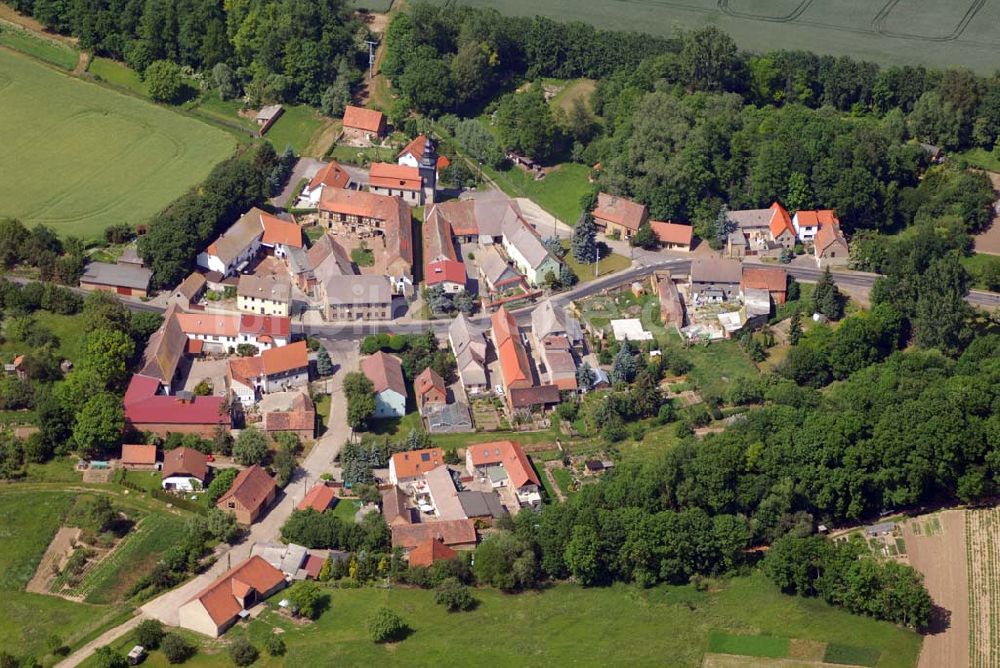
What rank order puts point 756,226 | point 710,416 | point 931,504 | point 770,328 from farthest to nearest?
point 756,226 → point 770,328 → point 710,416 → point 931,504

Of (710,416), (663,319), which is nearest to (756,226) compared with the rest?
(663,319)

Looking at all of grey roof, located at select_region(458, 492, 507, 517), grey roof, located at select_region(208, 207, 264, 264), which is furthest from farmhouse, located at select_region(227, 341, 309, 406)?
grey roof, located at select_region(458, 492, 507, 517)

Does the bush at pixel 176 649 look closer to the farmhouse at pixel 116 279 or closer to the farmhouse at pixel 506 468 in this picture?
the farmhouse at pixel 506 468

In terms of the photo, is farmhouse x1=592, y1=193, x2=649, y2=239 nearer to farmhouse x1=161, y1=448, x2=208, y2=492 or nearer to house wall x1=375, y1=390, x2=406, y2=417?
house wall x1=375, y1=390, x2=406, y2=417

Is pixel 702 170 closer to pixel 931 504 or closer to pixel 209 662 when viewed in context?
pixel 931 504

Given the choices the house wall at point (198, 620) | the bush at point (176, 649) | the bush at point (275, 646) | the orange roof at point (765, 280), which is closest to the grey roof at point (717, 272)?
the orange roof at point (765, 280)

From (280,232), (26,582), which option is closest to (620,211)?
(280,232)

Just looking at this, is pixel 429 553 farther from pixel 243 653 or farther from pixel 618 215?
pixel 618 215
